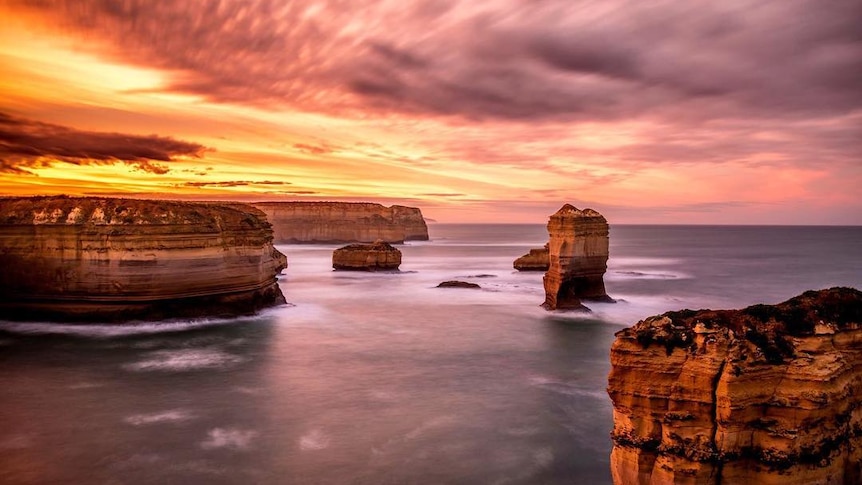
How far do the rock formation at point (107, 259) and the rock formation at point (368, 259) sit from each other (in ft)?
87.7

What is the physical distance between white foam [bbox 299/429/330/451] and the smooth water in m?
0.06

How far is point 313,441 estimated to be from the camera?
12.7 m

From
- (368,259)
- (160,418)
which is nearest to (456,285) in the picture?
(368,259)

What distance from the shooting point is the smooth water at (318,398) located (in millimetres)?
11414

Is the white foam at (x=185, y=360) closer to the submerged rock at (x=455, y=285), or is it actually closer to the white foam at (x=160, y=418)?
the white foam at (x=160, y=418)

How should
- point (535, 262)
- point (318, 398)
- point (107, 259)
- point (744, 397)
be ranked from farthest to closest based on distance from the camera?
point (535, 262) < point (107, 259) < point (318, 398) < point (744, 397)

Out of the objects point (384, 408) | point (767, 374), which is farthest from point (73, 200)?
point (767, 374)

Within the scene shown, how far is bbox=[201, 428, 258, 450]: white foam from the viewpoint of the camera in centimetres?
1241

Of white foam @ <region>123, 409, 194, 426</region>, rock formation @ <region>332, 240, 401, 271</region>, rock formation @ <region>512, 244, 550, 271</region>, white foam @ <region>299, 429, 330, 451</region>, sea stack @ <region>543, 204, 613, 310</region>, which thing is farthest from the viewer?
rock formation @ <region>512, 244, 550, 271</region>

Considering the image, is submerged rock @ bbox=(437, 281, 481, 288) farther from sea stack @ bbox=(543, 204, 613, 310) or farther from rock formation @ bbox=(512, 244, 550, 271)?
rock formation @ bbox=(512, 244, 550, 271)

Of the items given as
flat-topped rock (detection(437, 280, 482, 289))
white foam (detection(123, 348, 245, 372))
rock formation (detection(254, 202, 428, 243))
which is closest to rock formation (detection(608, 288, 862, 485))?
white foam (detection(123, 348, 245, 372))

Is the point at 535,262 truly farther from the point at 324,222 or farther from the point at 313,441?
the point at 324,222

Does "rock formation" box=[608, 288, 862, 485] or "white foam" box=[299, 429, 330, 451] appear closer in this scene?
"rock formation" box=[608, 288, 862, 485]

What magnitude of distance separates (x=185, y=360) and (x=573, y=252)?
19.6 metres
